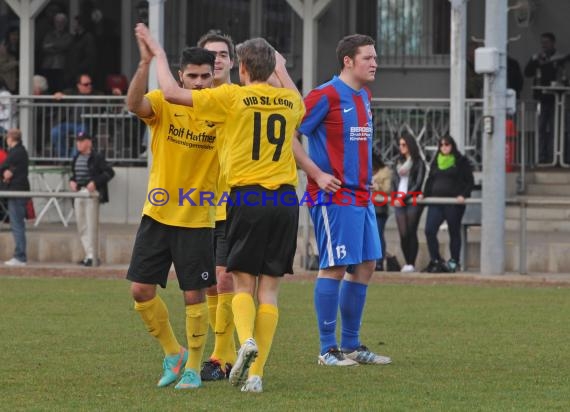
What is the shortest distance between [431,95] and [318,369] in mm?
16094

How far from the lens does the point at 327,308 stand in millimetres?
9695

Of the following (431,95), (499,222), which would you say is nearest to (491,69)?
(499,222)

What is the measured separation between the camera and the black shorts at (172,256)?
841cm

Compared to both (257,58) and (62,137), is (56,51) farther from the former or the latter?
(257,58)

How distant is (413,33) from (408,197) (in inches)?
297

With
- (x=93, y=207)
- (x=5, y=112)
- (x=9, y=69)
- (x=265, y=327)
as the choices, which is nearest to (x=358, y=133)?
(x=265, y=327)

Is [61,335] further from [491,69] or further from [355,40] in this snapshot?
[491,69]

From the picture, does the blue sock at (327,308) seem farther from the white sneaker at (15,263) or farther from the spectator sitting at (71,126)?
the spectator sitting at (71,126)

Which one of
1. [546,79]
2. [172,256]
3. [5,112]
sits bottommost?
[172,256]

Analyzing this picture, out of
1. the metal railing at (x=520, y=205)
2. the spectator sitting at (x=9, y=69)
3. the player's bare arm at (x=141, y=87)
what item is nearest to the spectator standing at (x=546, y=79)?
the metal railing at (x=520, y=205)

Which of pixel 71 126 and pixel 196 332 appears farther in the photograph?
pixel 71 126

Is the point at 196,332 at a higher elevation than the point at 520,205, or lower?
lower

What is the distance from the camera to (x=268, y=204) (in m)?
8.24

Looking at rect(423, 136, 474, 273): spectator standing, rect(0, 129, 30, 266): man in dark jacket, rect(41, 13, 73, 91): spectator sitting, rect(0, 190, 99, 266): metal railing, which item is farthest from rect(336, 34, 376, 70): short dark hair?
rect(41, 13, 73, 91): spectator sitting
